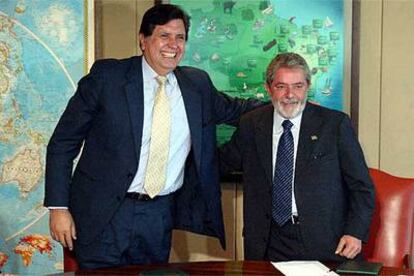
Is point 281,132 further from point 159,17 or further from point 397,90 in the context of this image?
point 397,90

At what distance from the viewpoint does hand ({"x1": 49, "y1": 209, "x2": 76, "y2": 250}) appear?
101 inches

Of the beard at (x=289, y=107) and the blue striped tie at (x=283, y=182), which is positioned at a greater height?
the beard at (x=289, y=107)

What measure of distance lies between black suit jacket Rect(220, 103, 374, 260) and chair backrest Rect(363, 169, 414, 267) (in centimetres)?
25

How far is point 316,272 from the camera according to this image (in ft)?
6.78

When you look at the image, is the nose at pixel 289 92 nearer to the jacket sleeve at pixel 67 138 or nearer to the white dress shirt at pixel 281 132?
the white dress shirt at pixel 281 132

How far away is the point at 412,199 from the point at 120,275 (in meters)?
1.44

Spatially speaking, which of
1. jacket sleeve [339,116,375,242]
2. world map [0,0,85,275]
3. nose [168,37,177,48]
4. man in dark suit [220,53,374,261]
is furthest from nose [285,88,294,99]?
world map [0,0,85,275]

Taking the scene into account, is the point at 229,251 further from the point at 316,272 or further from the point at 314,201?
the point at 316,272

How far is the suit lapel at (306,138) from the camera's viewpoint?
260cm

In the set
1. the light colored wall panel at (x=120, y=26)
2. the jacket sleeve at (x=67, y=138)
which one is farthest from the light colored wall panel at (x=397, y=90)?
the jacket sleeve at (x=67, y=138)

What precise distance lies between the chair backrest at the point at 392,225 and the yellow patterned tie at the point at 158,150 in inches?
39.3

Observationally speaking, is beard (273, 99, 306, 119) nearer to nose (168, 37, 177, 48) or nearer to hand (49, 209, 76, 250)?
nose (168, 37, 177, 48)

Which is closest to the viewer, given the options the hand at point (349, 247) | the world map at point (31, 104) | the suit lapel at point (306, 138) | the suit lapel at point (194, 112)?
the hand at point (349, 247)

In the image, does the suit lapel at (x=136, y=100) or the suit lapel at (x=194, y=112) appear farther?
the suit lapel at (x=194, y=112)
